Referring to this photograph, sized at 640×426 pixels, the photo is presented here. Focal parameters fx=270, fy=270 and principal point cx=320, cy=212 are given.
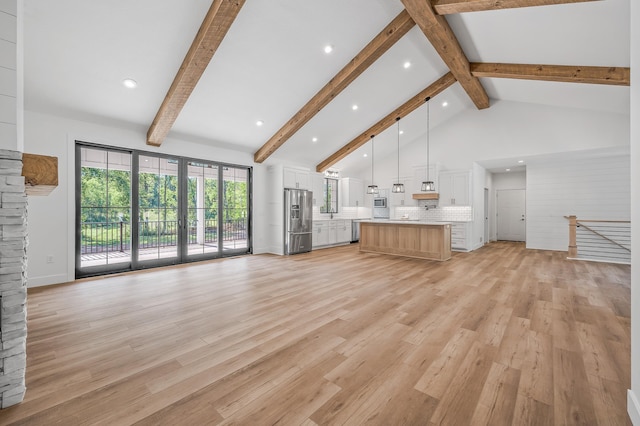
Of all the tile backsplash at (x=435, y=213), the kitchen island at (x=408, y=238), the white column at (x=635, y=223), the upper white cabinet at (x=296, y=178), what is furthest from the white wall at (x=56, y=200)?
the tile backsplash at (x=435, y=213)

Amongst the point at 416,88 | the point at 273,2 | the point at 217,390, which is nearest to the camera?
the point at 217,390

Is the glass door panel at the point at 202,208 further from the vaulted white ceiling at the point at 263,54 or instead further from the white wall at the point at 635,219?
the white wall at the point at 635,219

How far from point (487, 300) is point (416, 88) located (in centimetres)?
516

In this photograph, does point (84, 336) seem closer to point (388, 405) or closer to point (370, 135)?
point (388, 405)

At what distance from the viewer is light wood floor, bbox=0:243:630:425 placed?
159 cm

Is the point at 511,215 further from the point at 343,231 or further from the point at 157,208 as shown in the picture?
the point at 157,208

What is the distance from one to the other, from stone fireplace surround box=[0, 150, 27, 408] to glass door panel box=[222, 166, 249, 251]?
491 centimetres

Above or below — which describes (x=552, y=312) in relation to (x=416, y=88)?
below

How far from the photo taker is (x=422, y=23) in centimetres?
409

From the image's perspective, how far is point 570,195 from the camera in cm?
756

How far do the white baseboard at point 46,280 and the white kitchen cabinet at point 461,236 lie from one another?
886 cm

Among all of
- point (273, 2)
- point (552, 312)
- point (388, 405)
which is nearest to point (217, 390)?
point (388, 405)

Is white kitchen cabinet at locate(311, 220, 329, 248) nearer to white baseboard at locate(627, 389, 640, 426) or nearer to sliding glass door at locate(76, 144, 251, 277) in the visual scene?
sliding glass door at locate(76, 144, 251, 277)

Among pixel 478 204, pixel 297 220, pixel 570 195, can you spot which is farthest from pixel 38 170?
pixel 570 195
